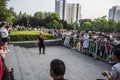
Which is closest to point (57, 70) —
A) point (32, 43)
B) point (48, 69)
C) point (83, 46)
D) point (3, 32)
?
point (48, 69)

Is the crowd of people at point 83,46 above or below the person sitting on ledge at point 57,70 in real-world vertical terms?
below

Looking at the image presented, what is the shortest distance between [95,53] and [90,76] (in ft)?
13.4

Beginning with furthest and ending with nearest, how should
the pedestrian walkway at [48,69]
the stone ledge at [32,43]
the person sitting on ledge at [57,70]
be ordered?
the stone ledge at [32,43] < the pedestrian walkway at [48,69] < the person sitting on ledge at [57,70]

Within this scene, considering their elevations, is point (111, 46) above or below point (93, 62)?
above

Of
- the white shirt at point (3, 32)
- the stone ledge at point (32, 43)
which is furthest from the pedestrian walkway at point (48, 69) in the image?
the stone ledge at point (32, 43)

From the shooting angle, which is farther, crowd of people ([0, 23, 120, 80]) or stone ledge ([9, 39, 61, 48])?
stone ledge ([9, 39, 61, 48])

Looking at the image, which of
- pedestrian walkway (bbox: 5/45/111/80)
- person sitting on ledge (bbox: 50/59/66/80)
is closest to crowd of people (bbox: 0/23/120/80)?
person sitting on ledge (bbox: 50/59/66/80)

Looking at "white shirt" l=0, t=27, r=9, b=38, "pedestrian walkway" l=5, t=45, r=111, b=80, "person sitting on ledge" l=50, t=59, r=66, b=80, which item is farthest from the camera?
"white shirt" l=0, t=27, r=9, b=38

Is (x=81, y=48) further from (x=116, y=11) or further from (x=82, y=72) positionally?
(x=116, y=11)

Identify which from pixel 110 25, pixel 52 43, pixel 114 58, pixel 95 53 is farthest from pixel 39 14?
pixel 114 58

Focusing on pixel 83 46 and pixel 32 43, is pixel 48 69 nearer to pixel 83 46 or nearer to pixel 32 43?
pixel 83 46

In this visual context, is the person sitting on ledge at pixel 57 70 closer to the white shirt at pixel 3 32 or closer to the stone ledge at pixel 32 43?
the white shirt at pixel 3 32

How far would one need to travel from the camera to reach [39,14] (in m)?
113

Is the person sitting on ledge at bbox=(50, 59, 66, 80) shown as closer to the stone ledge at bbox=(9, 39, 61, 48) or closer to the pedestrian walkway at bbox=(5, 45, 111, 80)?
the pedestrian walkway at bbox=(5, 45, 111, 80)
